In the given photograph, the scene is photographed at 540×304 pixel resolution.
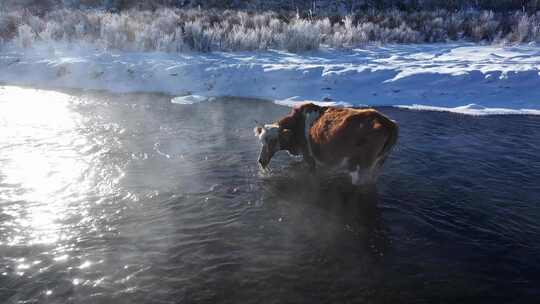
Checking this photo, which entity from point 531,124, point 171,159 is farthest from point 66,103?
point 531,124

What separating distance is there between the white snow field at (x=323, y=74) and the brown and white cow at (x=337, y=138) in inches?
197

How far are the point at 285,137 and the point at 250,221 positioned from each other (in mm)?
2187

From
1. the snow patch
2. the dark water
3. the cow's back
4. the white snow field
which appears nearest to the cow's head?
the dark water

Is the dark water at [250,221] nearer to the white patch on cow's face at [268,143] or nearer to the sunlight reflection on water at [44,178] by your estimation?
the sunlight reflection on water at [44,178]

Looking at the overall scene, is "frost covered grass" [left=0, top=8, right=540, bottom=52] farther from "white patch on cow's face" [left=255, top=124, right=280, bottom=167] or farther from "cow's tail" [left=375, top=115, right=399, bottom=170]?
"cow's tail" [left=375, top=115, right=399, bottom=170]

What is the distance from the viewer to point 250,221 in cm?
610

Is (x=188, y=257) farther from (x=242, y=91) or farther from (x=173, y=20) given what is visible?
(x=173, y=20)

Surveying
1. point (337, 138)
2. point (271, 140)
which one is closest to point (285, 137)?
point (271, 140)

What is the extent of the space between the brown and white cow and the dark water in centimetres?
36

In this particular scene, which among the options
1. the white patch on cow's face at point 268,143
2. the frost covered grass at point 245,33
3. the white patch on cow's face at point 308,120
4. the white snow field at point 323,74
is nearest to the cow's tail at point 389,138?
→ the white patch on cow's face at point 308,120

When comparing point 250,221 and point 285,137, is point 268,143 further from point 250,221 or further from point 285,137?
point 250,221

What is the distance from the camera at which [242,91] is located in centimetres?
1430

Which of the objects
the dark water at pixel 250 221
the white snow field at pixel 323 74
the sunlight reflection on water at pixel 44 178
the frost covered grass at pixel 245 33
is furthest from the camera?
the frost covered grass at pixel 245 33

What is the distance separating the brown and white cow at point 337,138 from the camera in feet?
22.1
